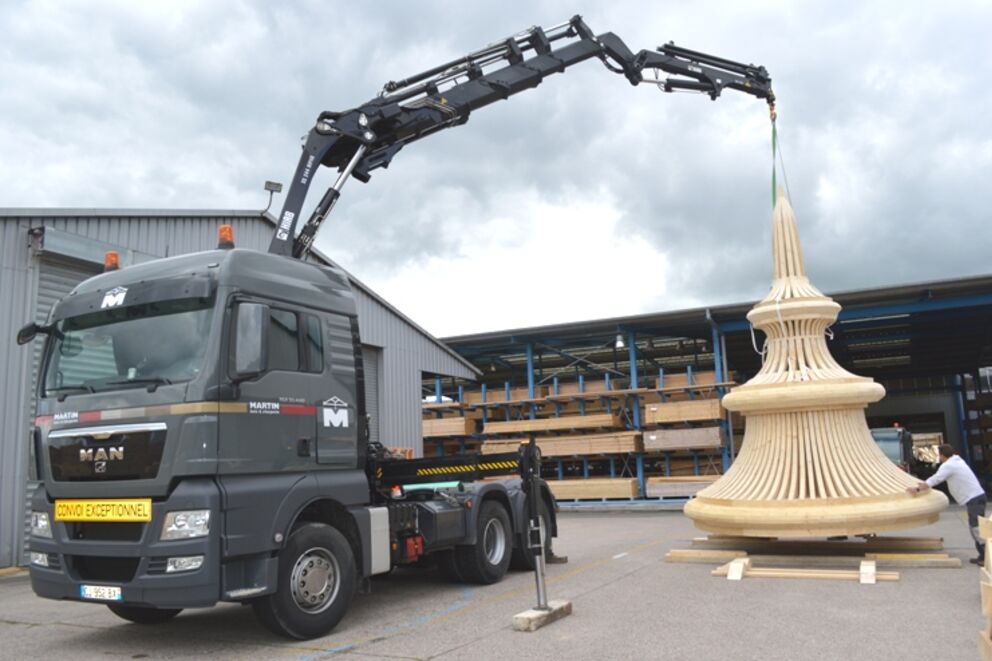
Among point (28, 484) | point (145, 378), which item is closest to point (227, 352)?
point (145, 378)

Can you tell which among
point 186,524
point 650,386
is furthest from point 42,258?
point 650,386

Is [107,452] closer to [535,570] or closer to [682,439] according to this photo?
[535,570]

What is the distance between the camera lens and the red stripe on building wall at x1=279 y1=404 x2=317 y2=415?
21.9 ft

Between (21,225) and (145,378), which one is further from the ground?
(21,225)

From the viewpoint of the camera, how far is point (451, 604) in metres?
8.10

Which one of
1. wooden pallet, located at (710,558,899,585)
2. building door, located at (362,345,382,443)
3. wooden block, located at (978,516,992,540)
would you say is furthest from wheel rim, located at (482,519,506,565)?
building door, located at (362,345,382,443)

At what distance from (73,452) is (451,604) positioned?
3961 millimetres

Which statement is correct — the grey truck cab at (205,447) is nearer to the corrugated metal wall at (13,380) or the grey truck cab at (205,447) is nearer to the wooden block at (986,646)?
the wooden block at (986,646)

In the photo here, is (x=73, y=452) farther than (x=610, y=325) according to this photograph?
No

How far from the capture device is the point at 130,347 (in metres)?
6.49

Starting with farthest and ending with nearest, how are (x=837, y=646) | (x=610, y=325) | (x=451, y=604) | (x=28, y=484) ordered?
(x=610, y=325)
(x=28, y=484)
(x=451, y=604)
(x=837, y=646)

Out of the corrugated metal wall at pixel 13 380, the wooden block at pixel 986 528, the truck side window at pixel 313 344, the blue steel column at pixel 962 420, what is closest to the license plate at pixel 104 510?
the truck side window at pixel 313 344

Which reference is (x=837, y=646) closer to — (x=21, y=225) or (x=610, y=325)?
(x=21, y=225)

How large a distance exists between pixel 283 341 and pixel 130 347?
125 cm
